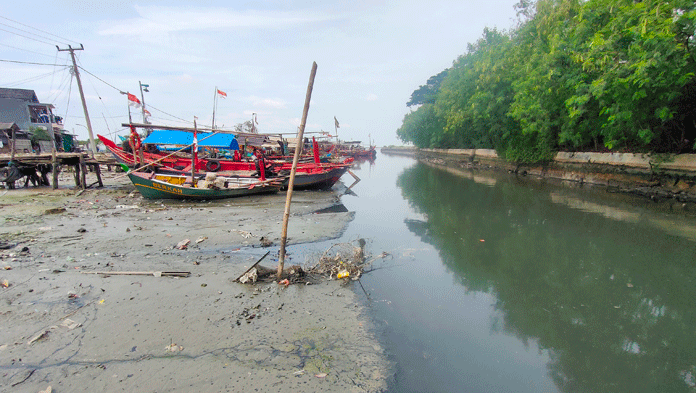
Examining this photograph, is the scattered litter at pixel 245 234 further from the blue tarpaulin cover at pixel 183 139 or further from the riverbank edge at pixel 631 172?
the riverbank edge at pixel 631 172

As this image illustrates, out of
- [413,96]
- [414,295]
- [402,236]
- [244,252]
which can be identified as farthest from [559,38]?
[413,96]

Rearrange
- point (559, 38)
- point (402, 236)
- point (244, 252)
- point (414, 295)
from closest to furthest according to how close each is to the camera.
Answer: point (414, 295), point (244, 252), point (402, 236), point (559, 38)

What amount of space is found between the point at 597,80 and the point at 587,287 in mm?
11280

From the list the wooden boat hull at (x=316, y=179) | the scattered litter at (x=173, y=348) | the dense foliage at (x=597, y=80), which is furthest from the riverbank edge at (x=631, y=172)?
the scattered litter at (x=173, y=348)

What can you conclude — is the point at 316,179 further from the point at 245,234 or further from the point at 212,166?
the point at 245,234

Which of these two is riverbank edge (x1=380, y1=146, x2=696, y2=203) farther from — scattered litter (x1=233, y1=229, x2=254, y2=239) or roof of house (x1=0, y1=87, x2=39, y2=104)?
roof of house (x1=0, y1=87, x2=39, y2=104)

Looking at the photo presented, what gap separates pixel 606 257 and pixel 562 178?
15281 millimetres

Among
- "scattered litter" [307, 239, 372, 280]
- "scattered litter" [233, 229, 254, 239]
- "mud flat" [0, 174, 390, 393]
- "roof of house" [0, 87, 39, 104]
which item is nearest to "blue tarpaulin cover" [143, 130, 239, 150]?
"mud flat" [0, 174, 390, 393]

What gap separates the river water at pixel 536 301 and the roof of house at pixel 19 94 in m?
38.1

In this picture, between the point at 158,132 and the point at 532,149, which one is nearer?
the point at 158,132

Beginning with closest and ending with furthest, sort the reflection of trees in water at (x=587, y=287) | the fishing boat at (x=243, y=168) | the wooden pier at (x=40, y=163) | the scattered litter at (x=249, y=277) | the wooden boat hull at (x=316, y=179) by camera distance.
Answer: the reflection of trees in water at (x=587, y=287)
the scattered litter at (x=249, y=277)
the wooden pier at (x=40, y=163)
the fishing boat at (x=243, y=168)
the wooden boat hull at (x=316, y=179)

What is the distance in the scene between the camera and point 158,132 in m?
14.9

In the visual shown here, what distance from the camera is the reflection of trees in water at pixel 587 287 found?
3499 mm

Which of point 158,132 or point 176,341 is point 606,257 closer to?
point 176,341
